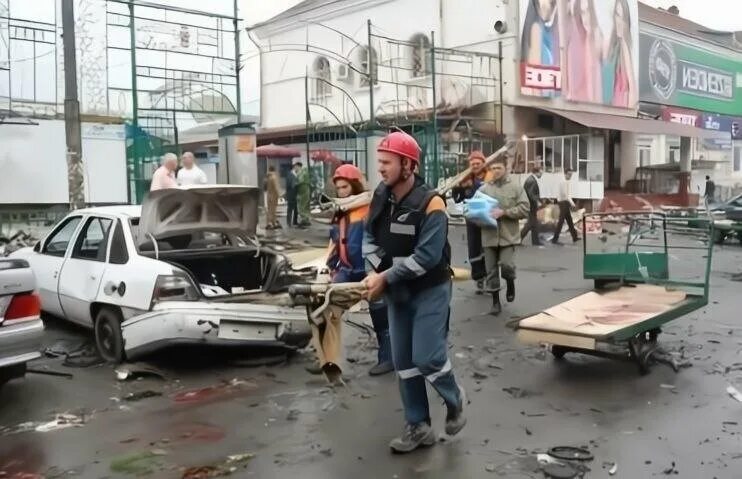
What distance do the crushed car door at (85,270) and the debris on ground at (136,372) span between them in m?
0.79

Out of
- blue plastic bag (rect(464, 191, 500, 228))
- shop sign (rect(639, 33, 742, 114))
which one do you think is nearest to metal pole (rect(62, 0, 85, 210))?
blue plastic bag (rect(464, 191, 500, 228))

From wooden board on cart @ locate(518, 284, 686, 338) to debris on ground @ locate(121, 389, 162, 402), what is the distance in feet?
9.70

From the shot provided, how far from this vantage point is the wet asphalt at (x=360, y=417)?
14.4ft

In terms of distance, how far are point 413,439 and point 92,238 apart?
4217 millimetres

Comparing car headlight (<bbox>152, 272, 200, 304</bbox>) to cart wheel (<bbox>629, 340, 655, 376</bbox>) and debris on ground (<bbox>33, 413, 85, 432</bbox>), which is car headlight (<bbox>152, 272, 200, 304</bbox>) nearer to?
debris on ground (<bbox>33, 413, 85, 432</bbox>)

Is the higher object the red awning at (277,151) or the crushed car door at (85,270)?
the red awning at (277,151)

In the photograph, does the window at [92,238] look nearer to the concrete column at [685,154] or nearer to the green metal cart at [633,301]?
the green metal cart at [633,301]

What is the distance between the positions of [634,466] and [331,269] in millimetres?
3105

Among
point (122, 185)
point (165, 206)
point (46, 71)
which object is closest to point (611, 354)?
point (165, 206)

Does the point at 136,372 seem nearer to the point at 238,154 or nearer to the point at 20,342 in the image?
the point at 20,342

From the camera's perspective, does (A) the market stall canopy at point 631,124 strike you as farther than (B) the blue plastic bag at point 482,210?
Yes

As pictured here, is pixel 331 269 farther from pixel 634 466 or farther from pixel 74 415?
pixel 634 466

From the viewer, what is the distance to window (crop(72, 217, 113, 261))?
23.3 ft

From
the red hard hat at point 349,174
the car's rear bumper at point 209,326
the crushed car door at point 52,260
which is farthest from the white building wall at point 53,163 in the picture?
the red hard hat at point 349,174
